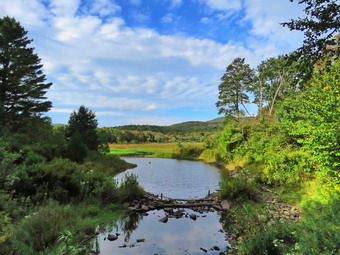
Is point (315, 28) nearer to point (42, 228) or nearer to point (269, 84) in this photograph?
point (42, 228)

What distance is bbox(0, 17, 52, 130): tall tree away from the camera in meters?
24.8

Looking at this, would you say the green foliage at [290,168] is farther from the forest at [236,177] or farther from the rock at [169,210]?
Result: the rock at [169,210]

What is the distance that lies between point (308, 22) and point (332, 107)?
3701 millimetres

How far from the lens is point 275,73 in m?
32.6

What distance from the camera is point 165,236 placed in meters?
8.23

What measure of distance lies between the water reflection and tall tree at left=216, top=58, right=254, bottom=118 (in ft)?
91.5

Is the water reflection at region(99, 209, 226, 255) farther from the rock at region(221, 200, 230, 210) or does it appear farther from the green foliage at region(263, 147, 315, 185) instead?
the green foliage at region(263, 147, 315, 185)

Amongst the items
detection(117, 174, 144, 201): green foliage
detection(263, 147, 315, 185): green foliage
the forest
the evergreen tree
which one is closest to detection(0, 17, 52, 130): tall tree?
the forest

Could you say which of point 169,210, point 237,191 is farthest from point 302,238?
point 237,191

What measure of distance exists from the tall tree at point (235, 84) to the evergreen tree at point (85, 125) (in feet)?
66.5

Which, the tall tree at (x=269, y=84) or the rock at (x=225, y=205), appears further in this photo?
the tall tree at (x=269, y=84)

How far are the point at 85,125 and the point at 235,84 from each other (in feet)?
77.3

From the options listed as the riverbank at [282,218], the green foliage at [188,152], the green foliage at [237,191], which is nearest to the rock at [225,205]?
the riverbank at [282,218]

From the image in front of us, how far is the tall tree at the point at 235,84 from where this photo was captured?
35.8 meters
